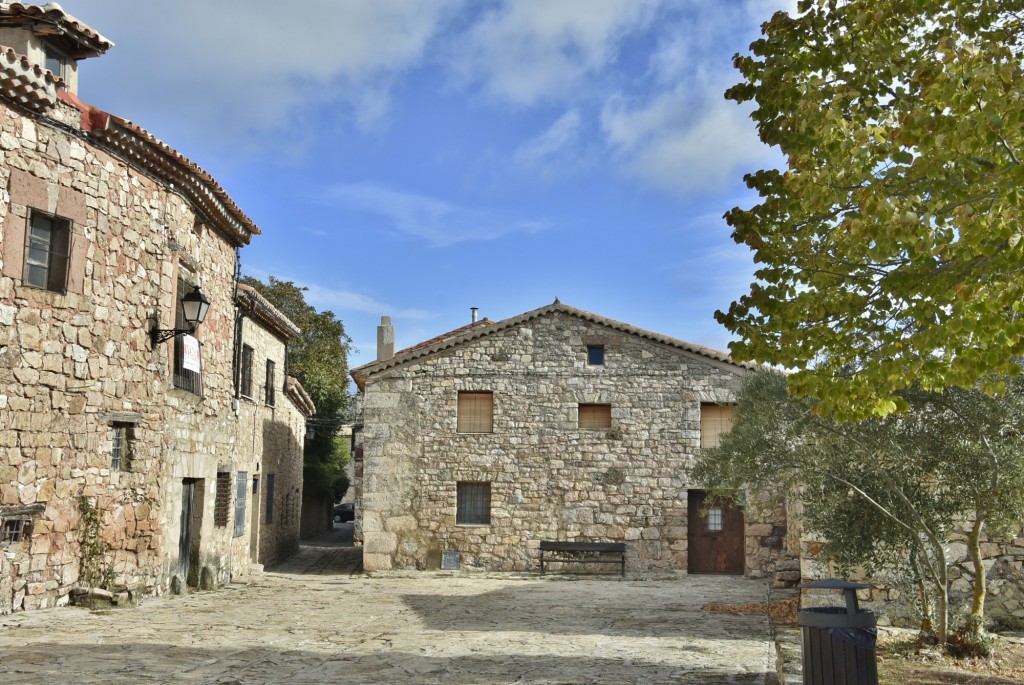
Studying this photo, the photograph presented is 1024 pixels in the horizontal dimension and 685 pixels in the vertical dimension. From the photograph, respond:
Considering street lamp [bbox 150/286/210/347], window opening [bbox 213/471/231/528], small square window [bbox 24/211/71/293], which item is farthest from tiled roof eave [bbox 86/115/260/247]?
window opening [bbox 213/471/231/528]

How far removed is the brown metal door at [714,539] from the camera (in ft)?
65.6

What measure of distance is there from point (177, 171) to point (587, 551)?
11.0 metres

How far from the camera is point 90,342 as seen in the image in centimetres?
1186

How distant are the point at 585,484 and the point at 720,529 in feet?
9.59

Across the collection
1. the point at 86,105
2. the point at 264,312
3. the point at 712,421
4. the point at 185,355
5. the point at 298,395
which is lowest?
the point at 712,421

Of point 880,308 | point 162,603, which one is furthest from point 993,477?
point 162,603

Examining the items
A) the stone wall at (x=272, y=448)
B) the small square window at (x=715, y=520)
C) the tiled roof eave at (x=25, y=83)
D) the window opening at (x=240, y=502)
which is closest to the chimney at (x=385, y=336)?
the stone wall at (x=272, y=448)

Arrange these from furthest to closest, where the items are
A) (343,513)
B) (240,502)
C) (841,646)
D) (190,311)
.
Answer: (343,513)
(240,502)
(190,311)
(841,646)

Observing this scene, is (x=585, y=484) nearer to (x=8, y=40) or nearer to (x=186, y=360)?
(x=186, y=360)

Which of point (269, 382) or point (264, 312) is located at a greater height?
point (264, 312)

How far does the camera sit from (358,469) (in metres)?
24.5

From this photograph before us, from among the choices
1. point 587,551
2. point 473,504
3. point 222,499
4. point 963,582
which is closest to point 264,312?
point 222,499

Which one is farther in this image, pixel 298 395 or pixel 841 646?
pixel 298 395

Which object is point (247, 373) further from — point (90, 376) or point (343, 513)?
point (343, 513)
